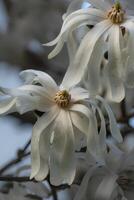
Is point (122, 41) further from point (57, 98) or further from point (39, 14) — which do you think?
point (39, 14)

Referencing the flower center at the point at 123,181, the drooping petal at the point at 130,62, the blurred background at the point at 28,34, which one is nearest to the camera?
the drooping petal at the point at 130,62

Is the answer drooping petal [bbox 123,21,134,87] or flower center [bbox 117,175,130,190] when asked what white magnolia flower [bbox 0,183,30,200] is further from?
drooping petal [bbox 123,21,134,87]

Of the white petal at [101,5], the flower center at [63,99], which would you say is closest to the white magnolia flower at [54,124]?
the flower center at [63,99]

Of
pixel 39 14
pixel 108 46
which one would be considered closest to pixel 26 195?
pixel 108 46

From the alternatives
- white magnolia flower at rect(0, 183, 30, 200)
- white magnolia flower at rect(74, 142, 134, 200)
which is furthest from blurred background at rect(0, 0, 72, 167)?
white magnolia flower at rect(74, 142, 134, 200)

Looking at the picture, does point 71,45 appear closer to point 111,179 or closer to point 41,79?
point 41,79

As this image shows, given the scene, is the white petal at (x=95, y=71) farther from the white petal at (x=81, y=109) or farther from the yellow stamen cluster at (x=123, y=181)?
the yellow stamen cluster at (x=123, y=181)
